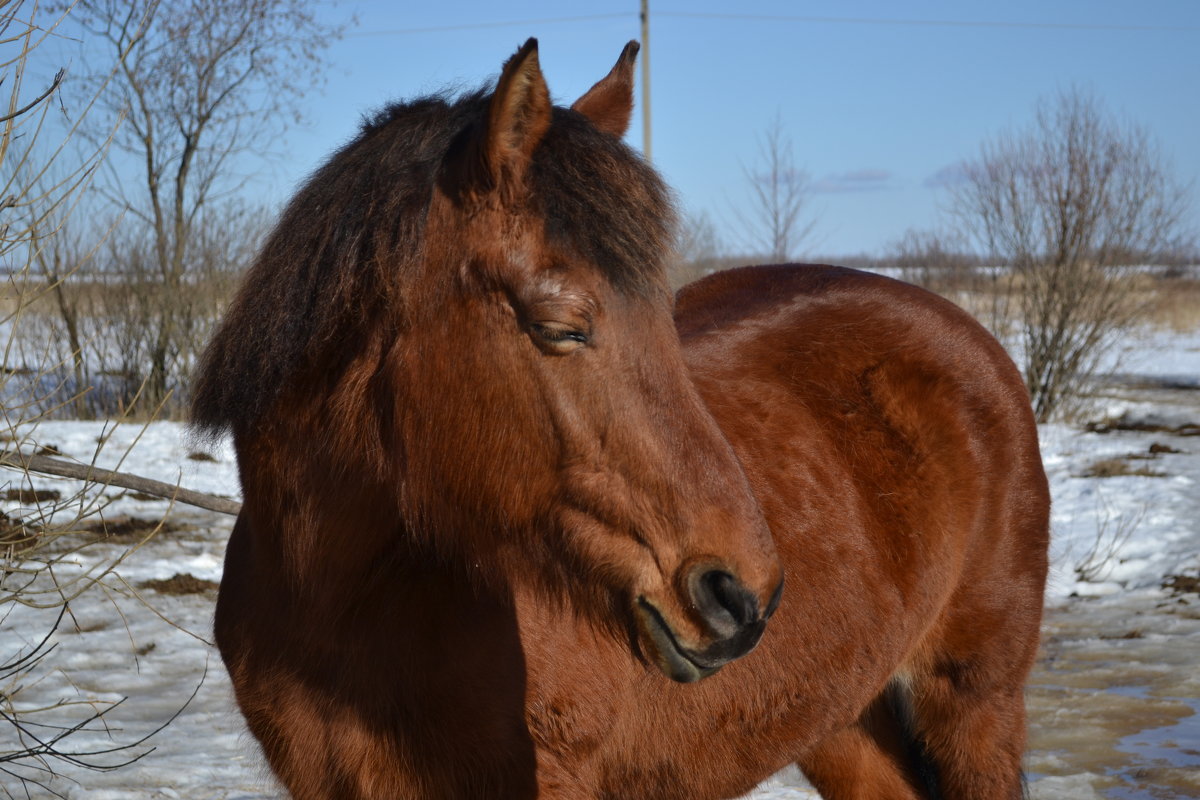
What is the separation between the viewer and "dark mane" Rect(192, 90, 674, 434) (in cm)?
181

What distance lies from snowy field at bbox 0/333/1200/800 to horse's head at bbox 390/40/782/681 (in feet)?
1.88

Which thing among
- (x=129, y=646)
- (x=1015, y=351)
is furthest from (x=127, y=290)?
(x=1015, y=351)

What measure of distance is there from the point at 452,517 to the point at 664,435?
457 mm

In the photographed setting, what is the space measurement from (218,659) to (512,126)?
15.1 feet

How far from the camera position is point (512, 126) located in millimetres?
1815

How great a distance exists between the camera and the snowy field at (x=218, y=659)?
398 centimetres

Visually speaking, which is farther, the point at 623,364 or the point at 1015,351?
the point at 1015,351

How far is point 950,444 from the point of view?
10.4 feet

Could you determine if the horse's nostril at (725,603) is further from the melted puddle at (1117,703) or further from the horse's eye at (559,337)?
the melted puddle at (1117,703)

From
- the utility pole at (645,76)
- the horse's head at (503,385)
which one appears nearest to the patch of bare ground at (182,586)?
the horse's head at (503,385)

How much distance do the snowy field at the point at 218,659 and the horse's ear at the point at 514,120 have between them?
85 cm

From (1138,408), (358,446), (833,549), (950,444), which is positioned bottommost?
(1138,408)

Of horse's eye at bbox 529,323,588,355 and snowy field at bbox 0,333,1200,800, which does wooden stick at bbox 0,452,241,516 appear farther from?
horse's eye at bbox 529,323,588,355

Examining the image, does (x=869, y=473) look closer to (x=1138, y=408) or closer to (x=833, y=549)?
(x=833, y=549)
